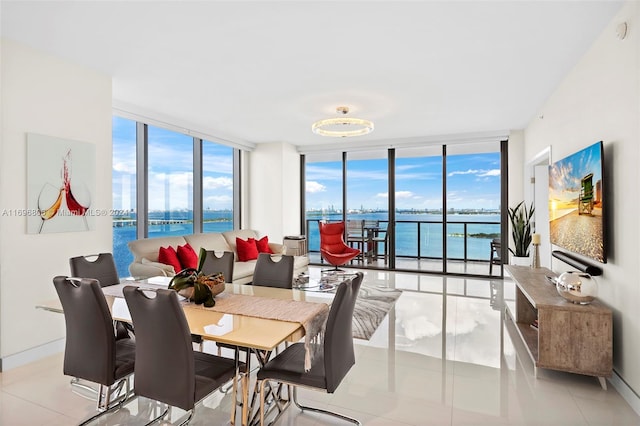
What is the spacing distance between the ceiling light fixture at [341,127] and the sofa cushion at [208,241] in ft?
7.69

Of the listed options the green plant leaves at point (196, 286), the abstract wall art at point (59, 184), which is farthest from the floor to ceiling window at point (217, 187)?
the green plant leaves at point (196, 286)

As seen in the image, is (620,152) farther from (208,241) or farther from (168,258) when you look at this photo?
(208,241)

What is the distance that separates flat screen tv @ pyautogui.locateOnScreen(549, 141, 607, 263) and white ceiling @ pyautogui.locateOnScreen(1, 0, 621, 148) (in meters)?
0.98

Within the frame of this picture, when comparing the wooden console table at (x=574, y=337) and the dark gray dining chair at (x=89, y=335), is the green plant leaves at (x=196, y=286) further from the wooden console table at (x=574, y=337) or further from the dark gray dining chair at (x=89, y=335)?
the wooden console table at (x=574, y=337)

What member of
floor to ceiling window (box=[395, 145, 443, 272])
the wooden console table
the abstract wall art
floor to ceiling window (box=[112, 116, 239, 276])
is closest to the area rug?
the wooden console table

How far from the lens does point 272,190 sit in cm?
709

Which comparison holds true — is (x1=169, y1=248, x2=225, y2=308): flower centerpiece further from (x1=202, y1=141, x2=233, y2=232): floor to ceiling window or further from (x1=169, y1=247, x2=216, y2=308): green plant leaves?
(x1=202, y1=141, x2=233, y2=232): floor to ceiling window

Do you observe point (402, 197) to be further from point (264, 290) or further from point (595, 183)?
point (264, 290)

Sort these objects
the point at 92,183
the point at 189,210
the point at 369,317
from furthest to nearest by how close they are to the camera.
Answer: the point at 189,210, the point at 369,317, the point at 92,183

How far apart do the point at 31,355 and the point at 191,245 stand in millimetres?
2322

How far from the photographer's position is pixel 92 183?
346 cm

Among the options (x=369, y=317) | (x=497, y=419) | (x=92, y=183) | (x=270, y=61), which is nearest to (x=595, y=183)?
(x=497, y=419)

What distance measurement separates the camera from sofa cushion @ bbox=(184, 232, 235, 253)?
515 centimetres

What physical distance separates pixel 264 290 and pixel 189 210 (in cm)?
383
